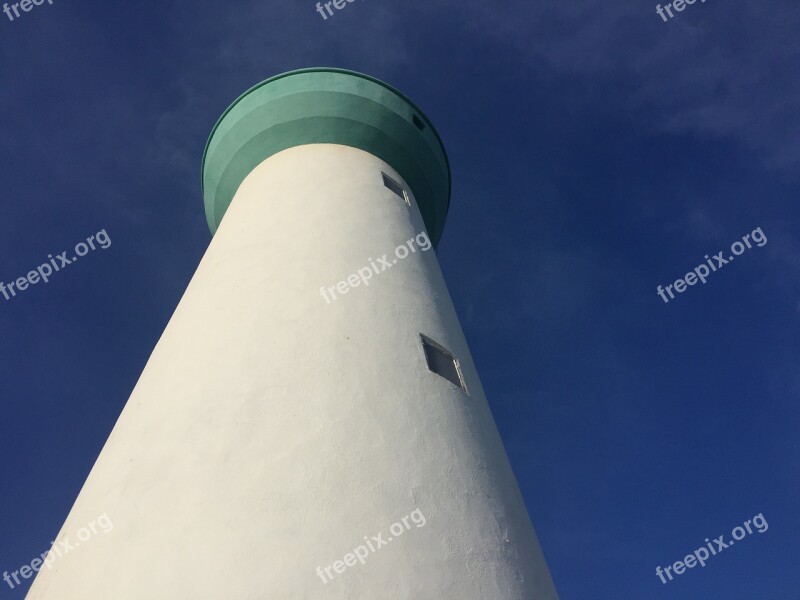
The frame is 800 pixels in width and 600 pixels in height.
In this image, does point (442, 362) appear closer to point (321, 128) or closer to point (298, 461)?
point (298, 461)

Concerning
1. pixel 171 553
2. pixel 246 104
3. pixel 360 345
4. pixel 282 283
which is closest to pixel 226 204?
pixel 246 104

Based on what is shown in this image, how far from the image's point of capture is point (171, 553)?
11.6 ft

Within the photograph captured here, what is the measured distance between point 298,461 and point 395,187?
4.78m

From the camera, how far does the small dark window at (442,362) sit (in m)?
5.20

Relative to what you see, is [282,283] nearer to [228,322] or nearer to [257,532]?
[228,322]

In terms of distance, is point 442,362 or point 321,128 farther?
point 321,128

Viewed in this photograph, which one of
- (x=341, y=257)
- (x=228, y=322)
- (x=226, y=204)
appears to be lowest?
(x=228, y=322)

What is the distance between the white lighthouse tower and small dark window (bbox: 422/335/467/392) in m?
0.01

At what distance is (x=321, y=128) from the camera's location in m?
8.20

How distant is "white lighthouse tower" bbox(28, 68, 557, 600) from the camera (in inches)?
139

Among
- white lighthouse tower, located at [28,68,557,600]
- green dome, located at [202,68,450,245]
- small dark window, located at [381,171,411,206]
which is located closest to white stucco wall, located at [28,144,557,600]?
white lighthouse tower, located at [28,68,557,600]

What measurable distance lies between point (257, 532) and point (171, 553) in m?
0.45

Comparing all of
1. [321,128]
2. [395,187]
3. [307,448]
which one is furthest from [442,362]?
[321,128]

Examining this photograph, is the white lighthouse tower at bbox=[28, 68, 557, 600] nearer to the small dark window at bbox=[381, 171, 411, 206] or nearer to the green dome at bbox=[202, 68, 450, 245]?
the small dark window at bbox=[381, 171, 411, 206]
